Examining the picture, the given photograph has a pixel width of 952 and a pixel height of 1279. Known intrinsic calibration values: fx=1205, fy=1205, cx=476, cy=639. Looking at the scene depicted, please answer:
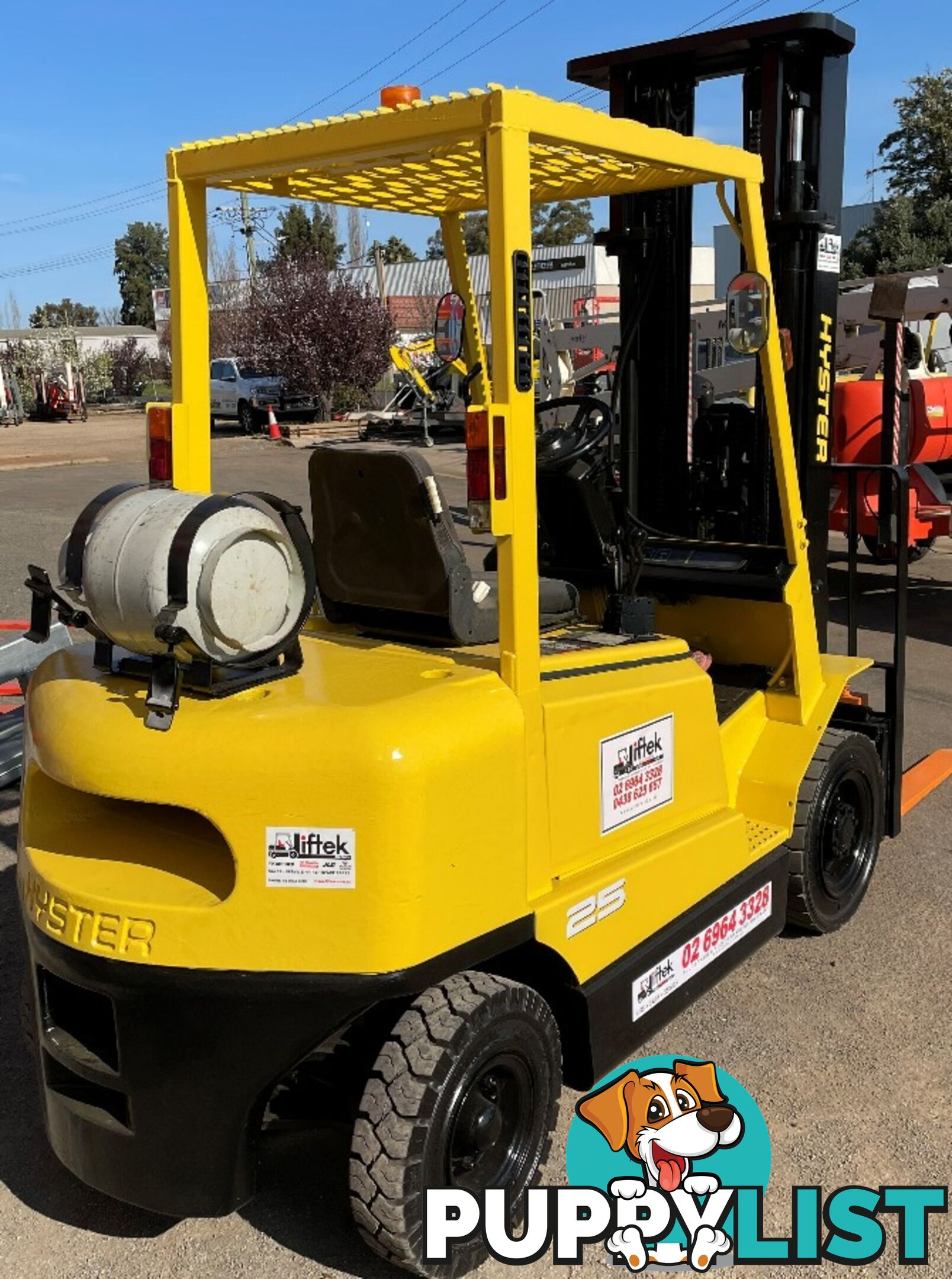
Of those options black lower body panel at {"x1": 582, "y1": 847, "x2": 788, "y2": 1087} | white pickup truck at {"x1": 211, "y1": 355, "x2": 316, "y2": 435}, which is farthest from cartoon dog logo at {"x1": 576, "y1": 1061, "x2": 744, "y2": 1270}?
white pickup truck at {"x1": 211, "y1": 355, "x2": 316, "y2": 435}

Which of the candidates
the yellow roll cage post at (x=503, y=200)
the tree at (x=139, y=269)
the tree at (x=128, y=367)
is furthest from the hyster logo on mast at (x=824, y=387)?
the tree at (x=139, y=269)

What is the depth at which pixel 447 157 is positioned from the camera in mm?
3158

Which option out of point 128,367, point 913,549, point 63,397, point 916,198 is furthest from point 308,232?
point 913,549

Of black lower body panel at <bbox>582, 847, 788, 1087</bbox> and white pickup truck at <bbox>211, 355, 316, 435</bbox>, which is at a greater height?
white pickup truck at <bbox>211, 355, 316, 435</bbox>

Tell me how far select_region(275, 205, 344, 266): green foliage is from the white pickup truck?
28222 millimetres

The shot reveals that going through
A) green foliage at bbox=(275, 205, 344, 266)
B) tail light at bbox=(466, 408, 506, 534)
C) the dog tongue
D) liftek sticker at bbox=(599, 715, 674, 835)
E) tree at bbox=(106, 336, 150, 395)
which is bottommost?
the dog tongue

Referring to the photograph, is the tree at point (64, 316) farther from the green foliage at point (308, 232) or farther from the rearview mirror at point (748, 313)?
the rearview mirror at point (748, 313)

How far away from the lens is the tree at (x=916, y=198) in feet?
97.2

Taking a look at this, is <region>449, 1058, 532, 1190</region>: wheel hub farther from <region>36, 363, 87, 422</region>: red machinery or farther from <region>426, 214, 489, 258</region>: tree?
<region>36, 363, 87, 422</region>: red machinery

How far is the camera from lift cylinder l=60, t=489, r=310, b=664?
2.59 metres

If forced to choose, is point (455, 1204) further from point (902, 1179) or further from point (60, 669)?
point (60, 669)

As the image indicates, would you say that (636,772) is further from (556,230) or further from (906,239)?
(556,230)

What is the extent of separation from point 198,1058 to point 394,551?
4.34 feet

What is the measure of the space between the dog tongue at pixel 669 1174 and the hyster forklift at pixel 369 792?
0.28m
